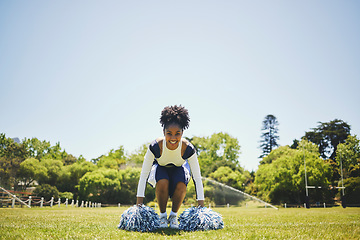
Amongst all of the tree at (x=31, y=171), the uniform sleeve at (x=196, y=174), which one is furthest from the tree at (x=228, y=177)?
the uniform sleeve at (x=196, y=174)

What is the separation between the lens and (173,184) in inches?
173

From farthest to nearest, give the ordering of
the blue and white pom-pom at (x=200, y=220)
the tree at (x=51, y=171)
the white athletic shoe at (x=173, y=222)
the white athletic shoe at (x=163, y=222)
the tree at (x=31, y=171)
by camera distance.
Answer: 1. the tree at (x=51, y=171)
2. the tree at (x=31, y=171)
3. the white athletic shoe at (x=163, y=222)
4. the white athletic shoe at (x=173, y=222)
5. the blue and white pom-pom at (x=200, y=220)

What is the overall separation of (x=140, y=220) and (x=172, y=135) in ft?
4.60

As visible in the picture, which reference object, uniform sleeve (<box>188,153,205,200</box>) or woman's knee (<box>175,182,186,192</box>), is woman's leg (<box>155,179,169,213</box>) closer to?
woman's knee (<box>175,182,186,192</box>)

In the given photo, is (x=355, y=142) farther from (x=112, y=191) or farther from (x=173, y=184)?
(x=173, y=184)

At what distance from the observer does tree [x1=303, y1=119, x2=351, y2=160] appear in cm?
4381

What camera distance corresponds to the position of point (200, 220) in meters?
3.91

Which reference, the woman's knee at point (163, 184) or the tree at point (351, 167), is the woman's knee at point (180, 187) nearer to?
the woman's knee at point (163, 184)

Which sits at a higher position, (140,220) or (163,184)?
(163,184)

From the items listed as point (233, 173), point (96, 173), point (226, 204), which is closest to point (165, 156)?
point (226, 204)

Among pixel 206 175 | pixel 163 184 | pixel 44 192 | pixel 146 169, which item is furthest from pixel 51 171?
pixel 163 184

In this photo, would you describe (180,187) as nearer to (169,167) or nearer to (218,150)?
(169,167)

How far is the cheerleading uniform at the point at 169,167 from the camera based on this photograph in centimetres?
434

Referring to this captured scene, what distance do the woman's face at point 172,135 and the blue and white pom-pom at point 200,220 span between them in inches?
44.2
